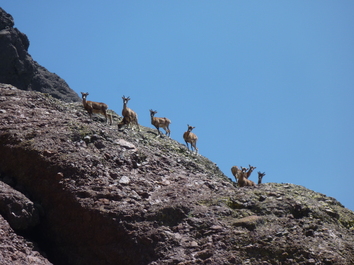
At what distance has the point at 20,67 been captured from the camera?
44.2 m

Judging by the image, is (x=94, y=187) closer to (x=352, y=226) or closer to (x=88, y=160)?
(x=88, y=160)

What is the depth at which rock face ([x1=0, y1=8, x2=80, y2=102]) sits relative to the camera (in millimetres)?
43688

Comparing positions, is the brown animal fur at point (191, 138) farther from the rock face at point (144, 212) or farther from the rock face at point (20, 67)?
the rock face at point (20, 67)

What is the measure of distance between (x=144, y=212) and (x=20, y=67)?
36.2m

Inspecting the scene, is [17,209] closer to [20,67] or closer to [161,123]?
[161,123]

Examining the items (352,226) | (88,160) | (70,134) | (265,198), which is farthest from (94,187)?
(352,226)

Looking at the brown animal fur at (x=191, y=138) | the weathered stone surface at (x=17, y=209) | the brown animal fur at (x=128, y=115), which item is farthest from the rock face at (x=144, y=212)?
the brown animal fur at (x=191, y=138)

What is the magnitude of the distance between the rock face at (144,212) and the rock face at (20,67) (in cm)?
3064

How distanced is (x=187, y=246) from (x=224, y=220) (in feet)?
4.82

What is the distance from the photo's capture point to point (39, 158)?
1338 centimetres

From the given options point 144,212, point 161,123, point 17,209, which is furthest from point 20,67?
point 144,212

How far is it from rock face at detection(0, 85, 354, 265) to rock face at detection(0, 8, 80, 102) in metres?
30.6

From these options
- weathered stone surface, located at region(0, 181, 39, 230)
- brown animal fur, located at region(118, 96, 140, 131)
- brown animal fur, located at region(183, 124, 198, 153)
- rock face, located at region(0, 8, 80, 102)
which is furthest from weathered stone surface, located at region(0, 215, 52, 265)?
rock face, located at region(0, 8, 80, 102)

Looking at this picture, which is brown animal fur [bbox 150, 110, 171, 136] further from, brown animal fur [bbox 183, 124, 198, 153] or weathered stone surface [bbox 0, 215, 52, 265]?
weathered stone surface [bbox 0, 215, 52, 265]
